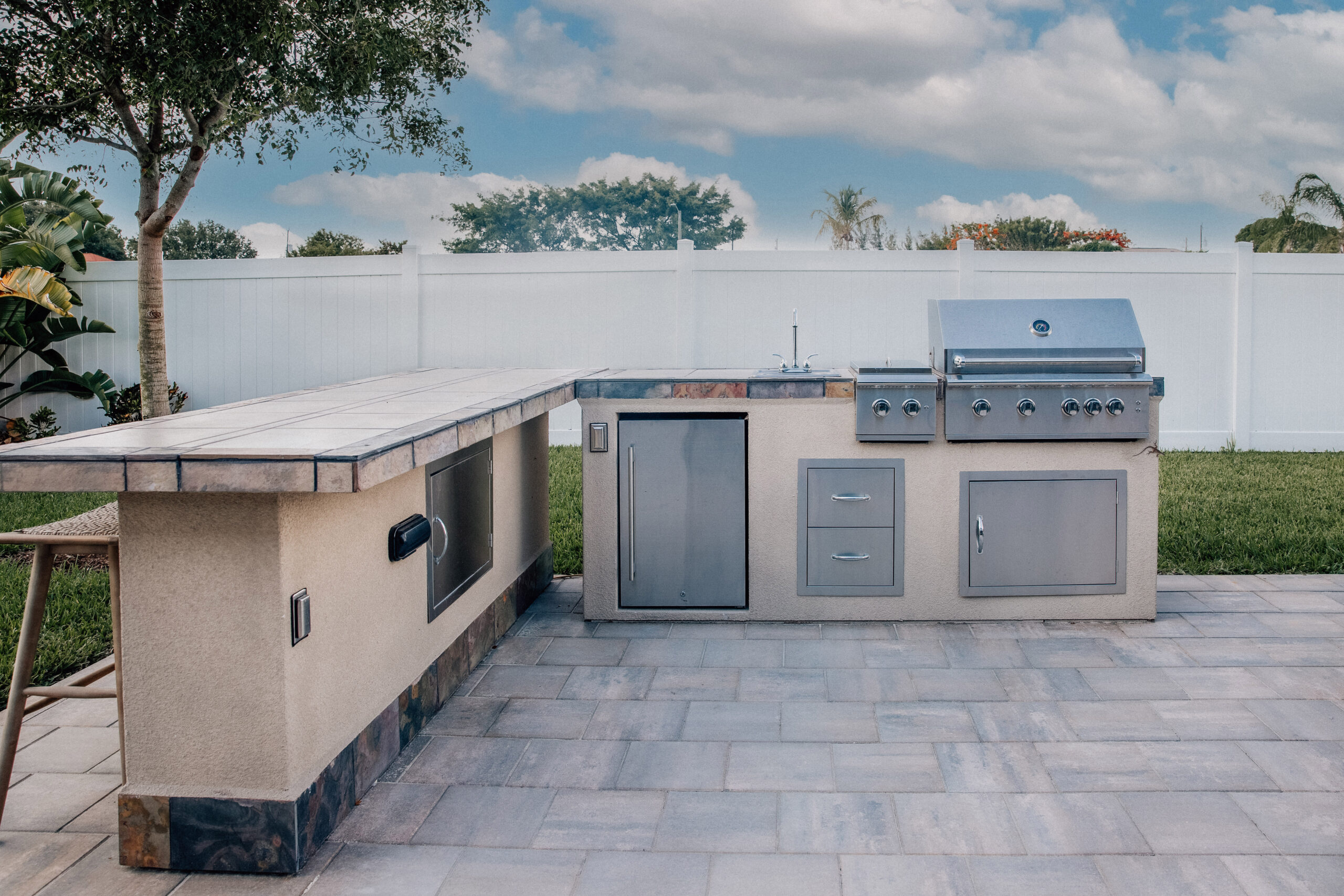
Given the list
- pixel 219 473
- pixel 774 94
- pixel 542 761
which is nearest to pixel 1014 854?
pixel 542 761

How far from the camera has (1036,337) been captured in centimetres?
450

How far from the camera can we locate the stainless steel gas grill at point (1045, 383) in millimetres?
4410

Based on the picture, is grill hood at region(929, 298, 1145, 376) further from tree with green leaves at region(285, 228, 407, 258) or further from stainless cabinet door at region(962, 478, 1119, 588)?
tree with green leaves at region(285, 228, 407, 258)

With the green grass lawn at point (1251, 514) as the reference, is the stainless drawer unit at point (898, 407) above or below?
above

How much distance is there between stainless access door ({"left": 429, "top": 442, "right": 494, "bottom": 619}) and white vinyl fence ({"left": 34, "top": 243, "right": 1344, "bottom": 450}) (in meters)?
5.60

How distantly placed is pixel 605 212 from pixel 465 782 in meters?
31.6

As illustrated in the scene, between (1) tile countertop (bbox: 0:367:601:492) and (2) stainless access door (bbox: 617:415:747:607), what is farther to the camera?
(2) stainless access door (bbox: 617:415:747:607)

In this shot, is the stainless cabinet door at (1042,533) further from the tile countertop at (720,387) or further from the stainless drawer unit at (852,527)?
the tile countertop at (720,387)

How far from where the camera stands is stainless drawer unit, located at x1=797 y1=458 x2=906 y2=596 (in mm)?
4527

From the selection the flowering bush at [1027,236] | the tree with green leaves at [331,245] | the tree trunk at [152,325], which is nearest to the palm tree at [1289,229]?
the flowering bush at [1027,236]

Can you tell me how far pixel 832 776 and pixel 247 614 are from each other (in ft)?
5.51

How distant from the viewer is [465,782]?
2.93 metres

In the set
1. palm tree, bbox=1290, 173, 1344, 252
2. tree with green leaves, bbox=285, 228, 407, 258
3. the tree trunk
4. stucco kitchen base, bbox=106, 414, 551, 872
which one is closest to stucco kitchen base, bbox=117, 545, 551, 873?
stucco kitchen base, bbox=106, 414, 551, 872

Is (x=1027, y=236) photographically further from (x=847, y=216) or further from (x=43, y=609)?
(x=43, y=609)
